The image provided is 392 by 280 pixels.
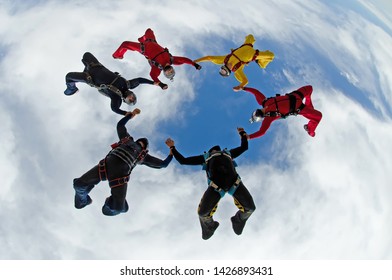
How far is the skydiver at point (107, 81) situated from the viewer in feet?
41.5

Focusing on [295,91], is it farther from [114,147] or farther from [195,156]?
[114,147]

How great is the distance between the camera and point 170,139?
1197cm

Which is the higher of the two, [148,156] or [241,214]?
[148,156]

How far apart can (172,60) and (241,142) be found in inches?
192

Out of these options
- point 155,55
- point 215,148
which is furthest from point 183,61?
point 215,148

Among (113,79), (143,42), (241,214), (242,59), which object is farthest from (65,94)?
(241,214)

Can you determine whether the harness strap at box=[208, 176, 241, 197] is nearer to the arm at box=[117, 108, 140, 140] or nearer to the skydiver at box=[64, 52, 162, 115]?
the arm at box=[117, 108, 140, 140]

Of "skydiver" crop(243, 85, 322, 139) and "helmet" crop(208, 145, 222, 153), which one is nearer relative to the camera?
"helmet" crop(208, 145, 222, 153)

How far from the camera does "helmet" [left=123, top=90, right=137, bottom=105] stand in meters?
12.6

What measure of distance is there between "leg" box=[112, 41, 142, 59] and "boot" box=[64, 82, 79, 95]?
Answer: 88.5 inches

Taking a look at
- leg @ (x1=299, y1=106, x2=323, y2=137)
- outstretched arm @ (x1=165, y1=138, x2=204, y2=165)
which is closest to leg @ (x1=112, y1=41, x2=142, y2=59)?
outstretched arm @ (x1=165, y1=138, x2=204, y2=165)

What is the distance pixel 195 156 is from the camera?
37.0 feet

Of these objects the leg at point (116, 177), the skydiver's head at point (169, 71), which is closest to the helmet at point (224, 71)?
the skydiver's head at point (169, 71)

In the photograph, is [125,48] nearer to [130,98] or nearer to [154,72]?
[154,72]
